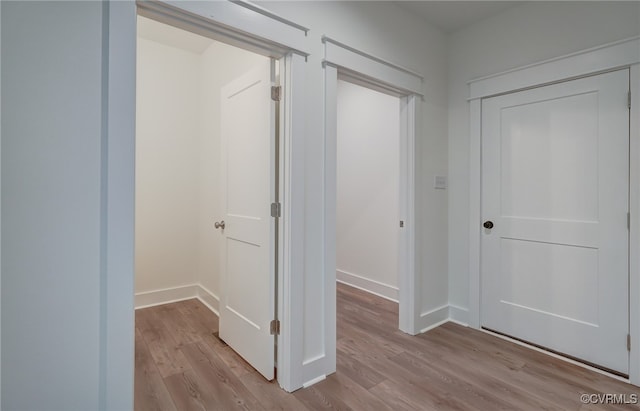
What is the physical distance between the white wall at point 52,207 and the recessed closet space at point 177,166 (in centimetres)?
171

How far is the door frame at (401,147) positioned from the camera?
2025 mm

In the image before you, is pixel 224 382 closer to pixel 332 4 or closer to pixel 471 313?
pixel 471 313

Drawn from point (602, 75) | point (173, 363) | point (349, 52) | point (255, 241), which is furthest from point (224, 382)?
point (602, 75)

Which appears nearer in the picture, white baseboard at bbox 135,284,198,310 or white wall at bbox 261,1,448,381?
white wall at bbox 261,1,448,381

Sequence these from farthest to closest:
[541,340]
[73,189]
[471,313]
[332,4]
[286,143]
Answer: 1. [471,313]
2. [541,340]
3. [332,4]
4. [286,143]
5. [73,189]

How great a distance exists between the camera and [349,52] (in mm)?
2121

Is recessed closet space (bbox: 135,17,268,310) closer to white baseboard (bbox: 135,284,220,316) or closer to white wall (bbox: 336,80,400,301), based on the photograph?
white baseboard (bbox: 135,284,220,316)

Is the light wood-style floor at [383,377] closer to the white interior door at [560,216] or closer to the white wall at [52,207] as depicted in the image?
the white interior door at [560,216]

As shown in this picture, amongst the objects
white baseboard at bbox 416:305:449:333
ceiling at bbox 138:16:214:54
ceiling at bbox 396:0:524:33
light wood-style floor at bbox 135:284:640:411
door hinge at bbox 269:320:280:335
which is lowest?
light wood-style floor at bbox 135:284:640:411

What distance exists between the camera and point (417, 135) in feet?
8.60

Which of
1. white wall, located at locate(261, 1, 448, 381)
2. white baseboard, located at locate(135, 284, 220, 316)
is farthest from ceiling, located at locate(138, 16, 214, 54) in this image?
white baseboard, located at locate(135, 284, 220, 316)

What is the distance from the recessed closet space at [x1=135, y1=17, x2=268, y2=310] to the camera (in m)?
3.14

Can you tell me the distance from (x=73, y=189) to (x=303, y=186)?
1.09 m

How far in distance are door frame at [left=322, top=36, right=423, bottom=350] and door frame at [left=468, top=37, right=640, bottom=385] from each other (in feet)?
1.76
